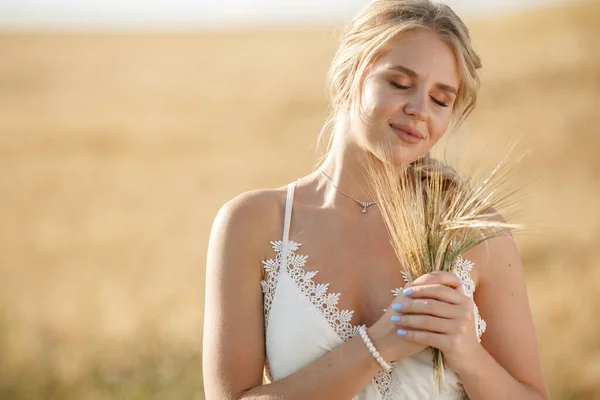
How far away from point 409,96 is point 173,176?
58.1ft

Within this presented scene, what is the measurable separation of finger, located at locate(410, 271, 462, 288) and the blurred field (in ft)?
3.79

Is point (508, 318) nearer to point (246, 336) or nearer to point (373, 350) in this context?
point (373, 350)

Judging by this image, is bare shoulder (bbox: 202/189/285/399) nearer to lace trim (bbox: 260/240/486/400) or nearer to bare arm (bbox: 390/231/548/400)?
lace trim (bbox: 260/240/486/400)

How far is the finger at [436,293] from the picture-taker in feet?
8.37

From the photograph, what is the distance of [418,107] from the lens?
277 cm

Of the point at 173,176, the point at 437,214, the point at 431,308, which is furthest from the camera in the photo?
the point at 173,176

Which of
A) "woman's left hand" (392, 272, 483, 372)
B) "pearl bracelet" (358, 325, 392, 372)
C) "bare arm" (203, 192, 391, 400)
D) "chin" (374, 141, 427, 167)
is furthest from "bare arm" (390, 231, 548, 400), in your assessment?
"chin" (374, 141, 427, 167)

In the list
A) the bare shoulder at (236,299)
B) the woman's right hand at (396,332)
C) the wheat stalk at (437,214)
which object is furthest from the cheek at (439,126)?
the bare shoulder at (236,299)

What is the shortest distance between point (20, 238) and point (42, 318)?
195 inches

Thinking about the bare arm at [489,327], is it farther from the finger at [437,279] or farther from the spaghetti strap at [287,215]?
the spaghetti strap at [287,215]

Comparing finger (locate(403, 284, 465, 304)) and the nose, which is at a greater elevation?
the nose

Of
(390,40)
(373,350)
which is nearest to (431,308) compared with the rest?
(373,350)

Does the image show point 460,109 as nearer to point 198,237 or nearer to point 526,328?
point 526,328

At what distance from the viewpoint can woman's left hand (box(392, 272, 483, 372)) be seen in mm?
2555
